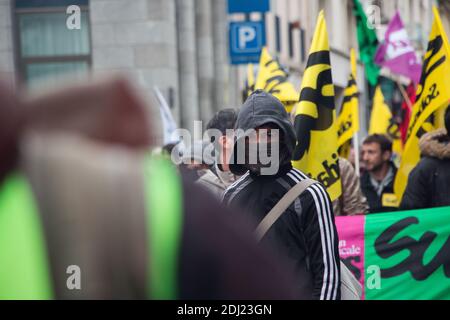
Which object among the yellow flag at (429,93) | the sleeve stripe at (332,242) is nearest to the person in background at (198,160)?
the yellow flag at (429,93)

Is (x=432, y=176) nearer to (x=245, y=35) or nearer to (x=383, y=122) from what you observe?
(x=383, y=122)

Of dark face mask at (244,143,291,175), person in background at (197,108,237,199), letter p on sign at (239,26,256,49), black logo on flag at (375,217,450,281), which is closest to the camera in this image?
dark face mask at (244,143,291,175)

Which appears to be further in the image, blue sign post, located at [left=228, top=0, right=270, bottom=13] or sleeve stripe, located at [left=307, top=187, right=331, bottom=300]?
blue sign post, located at [left=228, top=0, right=270, bottom=13]

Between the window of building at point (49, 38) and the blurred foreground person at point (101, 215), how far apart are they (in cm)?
1332

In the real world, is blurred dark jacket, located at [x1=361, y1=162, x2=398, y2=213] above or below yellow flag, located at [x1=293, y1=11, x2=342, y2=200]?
Result: below

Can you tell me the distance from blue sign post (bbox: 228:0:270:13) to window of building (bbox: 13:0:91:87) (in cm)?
248

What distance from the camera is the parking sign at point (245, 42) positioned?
41.9 feet

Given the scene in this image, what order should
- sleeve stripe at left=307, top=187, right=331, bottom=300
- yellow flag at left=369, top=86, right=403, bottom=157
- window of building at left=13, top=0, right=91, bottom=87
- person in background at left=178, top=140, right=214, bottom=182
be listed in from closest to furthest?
sleeve stripe at left=307, top=187, right=331, bottom=300
person in background at left=178, top=140, right=214, bottom=182
yellow flag at left=369, top=86, right=403, bottom=157
window of building at left=13, top=0, right=91, bottom=87

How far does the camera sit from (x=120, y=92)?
48.3 inches

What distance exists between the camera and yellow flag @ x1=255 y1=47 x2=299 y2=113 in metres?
8.09

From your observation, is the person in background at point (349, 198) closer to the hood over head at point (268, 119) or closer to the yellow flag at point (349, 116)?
the hood over head at point (268, 119)

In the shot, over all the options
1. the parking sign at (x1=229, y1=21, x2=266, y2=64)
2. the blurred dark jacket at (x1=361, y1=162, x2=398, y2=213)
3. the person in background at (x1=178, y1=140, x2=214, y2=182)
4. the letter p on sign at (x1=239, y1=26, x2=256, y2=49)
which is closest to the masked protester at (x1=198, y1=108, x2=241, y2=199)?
the person in background at (x1=178, y1=140, x2=214, y2=182)

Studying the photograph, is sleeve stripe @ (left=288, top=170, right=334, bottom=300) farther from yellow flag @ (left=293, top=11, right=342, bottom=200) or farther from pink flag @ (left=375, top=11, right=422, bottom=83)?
pink flag @ (left=375, top=11, right=422, bottom=83)
